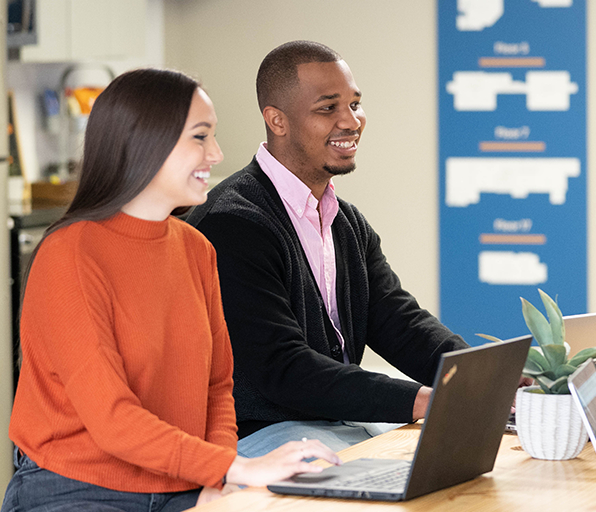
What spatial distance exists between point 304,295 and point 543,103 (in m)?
2.83

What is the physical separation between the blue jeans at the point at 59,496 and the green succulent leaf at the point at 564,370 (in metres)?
0.69

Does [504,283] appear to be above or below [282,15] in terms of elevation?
below

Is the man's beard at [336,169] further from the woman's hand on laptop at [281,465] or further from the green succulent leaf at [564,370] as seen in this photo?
the woman's hand on laptop at [281,465]

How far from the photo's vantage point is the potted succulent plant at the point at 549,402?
1.35 meters

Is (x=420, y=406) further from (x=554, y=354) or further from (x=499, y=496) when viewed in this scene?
(x=499, y=496)

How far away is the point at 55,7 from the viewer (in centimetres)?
380

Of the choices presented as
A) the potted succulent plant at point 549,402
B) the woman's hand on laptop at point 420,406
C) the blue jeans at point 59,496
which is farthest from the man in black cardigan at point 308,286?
the blue jeans at point 59,496

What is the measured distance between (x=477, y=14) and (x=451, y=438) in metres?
3.61

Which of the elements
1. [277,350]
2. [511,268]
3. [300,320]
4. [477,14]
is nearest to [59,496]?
[277,350]

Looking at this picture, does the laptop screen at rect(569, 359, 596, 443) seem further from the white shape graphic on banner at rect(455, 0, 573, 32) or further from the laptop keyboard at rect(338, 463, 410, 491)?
the white shape graphic on banner at rect(455, 0, 573, 32)

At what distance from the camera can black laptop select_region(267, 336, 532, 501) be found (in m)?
1.10

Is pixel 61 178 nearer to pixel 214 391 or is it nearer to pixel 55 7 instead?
pixel 55 7

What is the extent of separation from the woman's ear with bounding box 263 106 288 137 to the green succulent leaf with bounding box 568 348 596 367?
1.05 meters

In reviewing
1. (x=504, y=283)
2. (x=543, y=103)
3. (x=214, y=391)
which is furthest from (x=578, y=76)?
(x=214, y=391)
